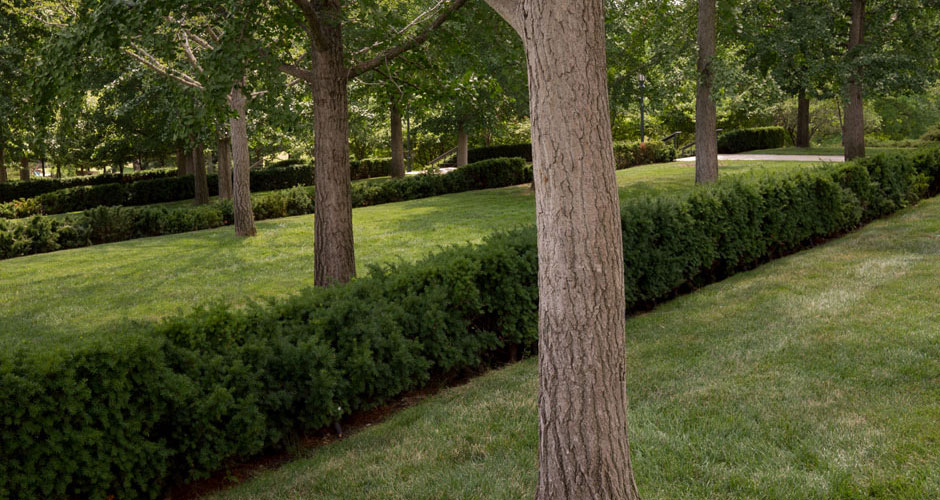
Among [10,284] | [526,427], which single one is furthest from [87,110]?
[526,427]

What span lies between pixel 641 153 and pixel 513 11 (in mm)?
27051

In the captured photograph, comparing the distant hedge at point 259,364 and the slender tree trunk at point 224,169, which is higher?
the slender tree trunk at point 224,169

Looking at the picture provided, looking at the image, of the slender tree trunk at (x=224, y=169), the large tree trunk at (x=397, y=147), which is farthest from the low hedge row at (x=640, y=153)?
the slender tree trunk at (x=224, y=169)

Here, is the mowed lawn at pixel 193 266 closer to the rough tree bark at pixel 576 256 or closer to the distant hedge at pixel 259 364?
the distant hedge at pixel 259 364

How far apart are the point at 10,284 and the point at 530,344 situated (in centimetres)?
943

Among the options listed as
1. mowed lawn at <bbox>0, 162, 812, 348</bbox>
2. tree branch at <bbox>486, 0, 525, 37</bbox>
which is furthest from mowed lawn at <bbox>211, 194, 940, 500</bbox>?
mowed lawn at <bbox>0, 162, 812, 348</bbox>

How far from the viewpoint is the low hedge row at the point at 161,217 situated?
A: 15367 mm

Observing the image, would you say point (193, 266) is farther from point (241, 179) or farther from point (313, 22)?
point (313, 22)

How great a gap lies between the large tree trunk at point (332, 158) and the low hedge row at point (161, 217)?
1040cm

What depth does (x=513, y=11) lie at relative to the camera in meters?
3.25

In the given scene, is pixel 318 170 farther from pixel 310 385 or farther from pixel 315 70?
pixel 310 385

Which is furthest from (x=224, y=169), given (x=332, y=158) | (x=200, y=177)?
(x=332, y=158)

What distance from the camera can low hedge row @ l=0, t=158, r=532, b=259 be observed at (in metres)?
15.4

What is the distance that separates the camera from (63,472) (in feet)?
13.6
